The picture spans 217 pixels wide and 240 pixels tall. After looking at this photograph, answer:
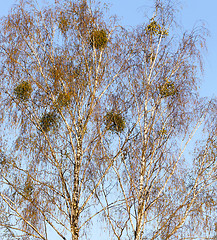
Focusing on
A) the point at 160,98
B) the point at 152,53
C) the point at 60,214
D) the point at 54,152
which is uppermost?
the point at 152,53

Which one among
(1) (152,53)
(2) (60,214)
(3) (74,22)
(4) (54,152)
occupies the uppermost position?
(3) (74,22)

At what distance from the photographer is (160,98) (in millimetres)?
11086

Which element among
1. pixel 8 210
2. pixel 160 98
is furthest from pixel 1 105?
pixel 160 98

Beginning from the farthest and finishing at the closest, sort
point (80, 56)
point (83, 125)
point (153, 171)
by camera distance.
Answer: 1. point (80, 56)
2. point (83, 125)
3. point (153, 171)

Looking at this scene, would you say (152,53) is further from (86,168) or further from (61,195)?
(61,195)

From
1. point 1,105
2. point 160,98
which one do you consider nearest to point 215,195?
point 160,98

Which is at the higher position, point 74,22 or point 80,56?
point 74,22

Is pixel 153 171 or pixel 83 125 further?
pixel 83 125

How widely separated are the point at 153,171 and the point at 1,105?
3.84 metres

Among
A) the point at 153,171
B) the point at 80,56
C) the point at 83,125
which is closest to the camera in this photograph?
Answer: the point at 153,171

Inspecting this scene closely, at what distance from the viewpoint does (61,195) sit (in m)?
10.4

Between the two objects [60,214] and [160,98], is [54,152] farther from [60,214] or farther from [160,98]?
[160,98]

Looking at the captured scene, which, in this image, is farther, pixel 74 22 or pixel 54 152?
pixel 74 22

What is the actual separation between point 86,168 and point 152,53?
3.26m
